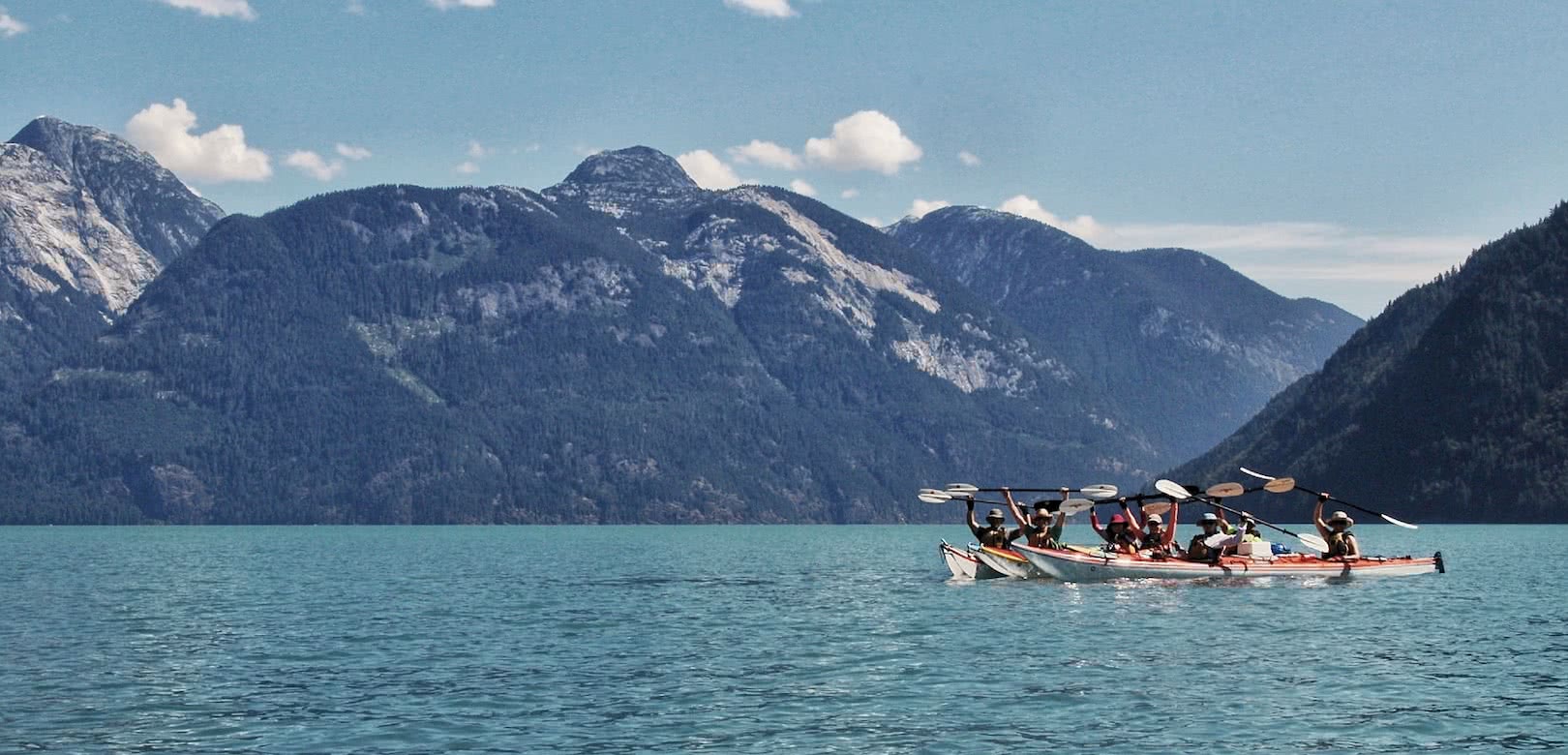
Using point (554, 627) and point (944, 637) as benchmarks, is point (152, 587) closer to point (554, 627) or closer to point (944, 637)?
point (554, 627)

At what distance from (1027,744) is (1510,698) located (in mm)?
17323

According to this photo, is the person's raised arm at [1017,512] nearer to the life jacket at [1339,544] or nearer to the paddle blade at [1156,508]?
the paddle blade at [1156,508]

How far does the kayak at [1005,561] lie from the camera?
359 feet

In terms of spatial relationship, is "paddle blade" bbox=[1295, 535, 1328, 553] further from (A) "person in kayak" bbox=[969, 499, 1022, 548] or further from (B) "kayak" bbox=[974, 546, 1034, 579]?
(A) "person in kayak" bbox=[969, 499, 1022, 548]

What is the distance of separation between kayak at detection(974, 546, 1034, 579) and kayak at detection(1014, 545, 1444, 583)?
2.31ft

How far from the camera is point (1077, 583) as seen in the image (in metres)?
109

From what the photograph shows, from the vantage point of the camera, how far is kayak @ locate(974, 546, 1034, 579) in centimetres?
10931

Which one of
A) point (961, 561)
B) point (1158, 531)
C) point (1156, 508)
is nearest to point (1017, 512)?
point (961, 561)

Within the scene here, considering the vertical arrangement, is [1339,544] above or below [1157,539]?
below

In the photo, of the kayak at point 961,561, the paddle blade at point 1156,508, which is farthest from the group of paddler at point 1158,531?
the kayak at point 961,561

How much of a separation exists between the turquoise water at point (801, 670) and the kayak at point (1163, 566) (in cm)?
133

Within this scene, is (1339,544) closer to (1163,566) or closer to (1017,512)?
(1163,566)

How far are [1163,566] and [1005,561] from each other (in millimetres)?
9496

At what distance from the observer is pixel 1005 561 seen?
110m
